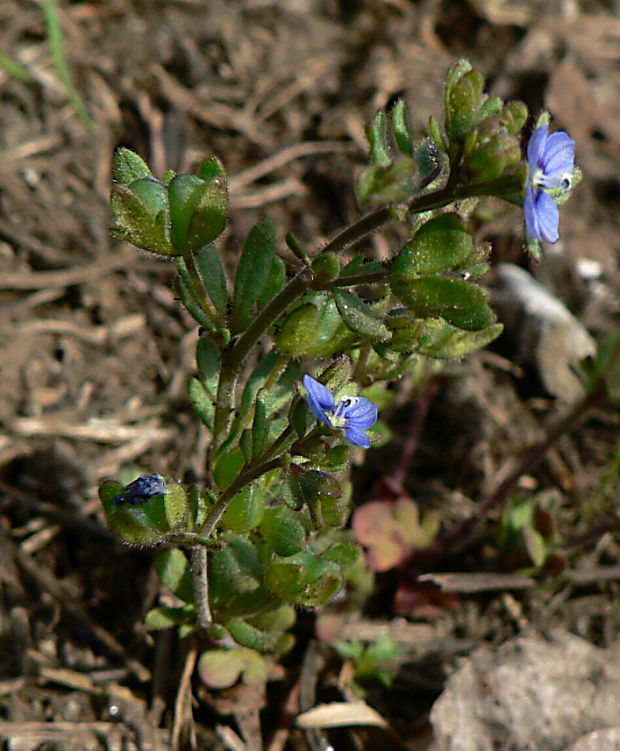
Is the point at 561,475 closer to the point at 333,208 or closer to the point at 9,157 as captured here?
the point at 333,208

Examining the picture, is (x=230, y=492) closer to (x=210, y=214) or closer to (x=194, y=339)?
(x=210, y=214)

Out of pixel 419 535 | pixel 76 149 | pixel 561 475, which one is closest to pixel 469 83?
pixel 419 535

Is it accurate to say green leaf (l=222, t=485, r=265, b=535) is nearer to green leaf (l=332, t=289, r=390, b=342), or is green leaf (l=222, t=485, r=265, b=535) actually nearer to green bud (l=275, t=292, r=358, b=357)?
green bud (l=275, t=292, r=358, b=357)

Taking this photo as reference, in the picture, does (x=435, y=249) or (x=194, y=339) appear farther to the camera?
(x=194, y=339)

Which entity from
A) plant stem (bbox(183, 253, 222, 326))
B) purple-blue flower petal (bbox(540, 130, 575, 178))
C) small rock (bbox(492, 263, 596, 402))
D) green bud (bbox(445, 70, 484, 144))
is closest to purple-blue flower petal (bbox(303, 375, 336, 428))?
plant stem (bbox(183, 253, 222, 326))

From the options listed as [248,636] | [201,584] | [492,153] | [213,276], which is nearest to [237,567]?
[201,584]

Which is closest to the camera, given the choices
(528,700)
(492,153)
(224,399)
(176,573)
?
(492,153)

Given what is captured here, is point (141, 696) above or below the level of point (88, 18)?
below
